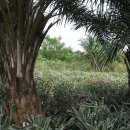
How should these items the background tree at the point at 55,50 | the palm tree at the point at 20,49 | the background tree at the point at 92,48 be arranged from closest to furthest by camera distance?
the palm tree at the point at 20,49, the background tree at the point at 92,48, the background tree at the point at 55,50

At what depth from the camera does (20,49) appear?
6.39 metres

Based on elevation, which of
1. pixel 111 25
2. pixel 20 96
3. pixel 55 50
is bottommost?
pixel 20 96

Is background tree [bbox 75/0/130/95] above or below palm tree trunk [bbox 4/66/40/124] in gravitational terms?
above

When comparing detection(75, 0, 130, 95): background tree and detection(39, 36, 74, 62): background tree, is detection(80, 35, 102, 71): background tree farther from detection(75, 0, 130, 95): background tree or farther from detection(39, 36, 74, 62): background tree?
detection(39, 36, 74, 62): background tree

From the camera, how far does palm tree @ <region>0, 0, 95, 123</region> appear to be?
6.34m

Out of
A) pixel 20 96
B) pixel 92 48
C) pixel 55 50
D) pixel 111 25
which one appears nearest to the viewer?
pixel 20 96

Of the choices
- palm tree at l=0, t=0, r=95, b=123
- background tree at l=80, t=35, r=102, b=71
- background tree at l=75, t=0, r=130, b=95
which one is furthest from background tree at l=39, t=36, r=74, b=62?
palm tree at l=0, t=0, r=95, b=123

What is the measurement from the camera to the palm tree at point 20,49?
634 centimetres

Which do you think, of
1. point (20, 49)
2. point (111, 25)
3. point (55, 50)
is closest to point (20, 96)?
point (20, 49)

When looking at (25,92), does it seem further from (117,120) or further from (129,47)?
(129,47)

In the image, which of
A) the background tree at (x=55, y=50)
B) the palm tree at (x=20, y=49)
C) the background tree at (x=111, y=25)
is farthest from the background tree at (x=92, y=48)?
the background tree at (x=55, y=50)

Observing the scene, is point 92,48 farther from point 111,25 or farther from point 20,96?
point 20,96

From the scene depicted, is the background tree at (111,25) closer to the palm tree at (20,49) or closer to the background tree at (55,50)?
the palm tree at (20,49)

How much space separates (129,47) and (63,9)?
1.61 metres
